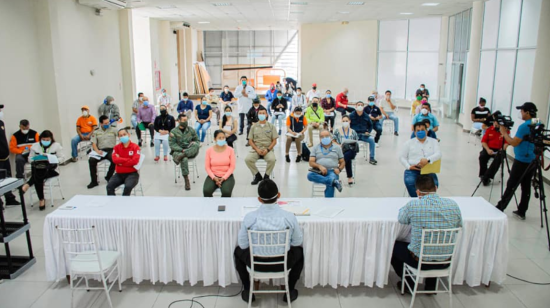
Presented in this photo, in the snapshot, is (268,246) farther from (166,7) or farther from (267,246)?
(166,7)

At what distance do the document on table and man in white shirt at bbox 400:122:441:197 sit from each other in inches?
84.2

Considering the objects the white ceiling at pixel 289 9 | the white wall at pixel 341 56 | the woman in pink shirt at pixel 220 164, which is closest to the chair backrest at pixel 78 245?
the woman in pink shirt at pixel 220 164

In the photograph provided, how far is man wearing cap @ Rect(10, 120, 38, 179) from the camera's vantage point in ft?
23.3

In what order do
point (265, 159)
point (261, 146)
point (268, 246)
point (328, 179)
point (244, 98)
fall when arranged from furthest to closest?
point (244, 98) → point (261, 146) → point (265, 159) → point (328, 179) → point (268, 246)

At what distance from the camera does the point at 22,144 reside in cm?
726

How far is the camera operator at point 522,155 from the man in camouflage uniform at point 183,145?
4.84m

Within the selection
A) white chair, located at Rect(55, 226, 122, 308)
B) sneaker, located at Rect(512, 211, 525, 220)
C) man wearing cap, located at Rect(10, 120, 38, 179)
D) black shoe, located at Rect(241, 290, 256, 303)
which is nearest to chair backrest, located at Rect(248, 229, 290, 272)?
black shoe, located at Rect(241, 290, 256, 303)

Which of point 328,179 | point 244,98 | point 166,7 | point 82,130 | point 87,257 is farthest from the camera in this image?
point 166,7

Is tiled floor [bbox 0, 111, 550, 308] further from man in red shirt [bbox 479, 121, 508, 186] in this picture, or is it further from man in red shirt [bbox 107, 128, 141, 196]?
man in red shirt [bbox 107, 128, 141, 196]

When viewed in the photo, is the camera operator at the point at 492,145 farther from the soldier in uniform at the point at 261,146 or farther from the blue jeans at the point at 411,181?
the soldier in uniform at the point at 261,146

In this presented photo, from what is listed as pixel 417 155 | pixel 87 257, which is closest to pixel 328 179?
pixel 417 155

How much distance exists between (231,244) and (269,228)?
23.3 inches

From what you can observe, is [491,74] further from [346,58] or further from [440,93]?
[346,58]

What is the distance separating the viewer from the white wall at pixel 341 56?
1883cm
